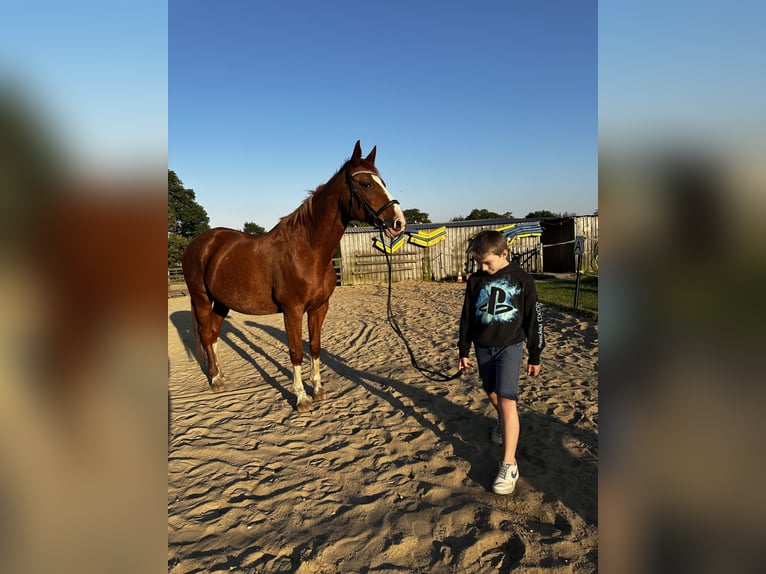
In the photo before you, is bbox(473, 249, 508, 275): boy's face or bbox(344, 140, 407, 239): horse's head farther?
bbox(344, 140, 407, 239): horse's head

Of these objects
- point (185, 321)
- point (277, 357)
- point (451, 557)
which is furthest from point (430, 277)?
point (451, 557)

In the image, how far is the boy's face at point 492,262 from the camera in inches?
92.7

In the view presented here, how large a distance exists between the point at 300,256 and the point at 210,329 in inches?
76.1

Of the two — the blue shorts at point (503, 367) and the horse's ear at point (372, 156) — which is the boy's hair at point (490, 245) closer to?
the blue shorts at point (503, 367)

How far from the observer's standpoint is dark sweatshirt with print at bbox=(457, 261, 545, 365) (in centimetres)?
236

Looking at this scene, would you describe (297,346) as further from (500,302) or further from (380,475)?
(500,302)

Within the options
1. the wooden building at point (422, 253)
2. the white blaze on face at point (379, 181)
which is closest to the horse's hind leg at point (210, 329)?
the white blaze on face at point (379, 181)


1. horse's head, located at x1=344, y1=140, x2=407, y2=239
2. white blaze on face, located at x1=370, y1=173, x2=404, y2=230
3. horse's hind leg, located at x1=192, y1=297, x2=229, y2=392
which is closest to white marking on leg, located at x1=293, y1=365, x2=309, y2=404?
horse's hind leg, located at x1=192, y1=297, x2=229, y2=392

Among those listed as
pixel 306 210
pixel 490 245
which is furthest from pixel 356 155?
pixel 490 245

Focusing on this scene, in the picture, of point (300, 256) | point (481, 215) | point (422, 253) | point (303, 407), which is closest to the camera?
point (300, 256)

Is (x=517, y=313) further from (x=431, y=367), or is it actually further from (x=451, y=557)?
(x=431, y=367)

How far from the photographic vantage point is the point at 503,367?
7.70ft

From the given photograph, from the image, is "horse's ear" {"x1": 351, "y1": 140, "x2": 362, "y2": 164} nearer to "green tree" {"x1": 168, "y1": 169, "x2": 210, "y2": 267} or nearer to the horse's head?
the horse's head

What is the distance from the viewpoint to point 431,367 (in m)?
5.00
